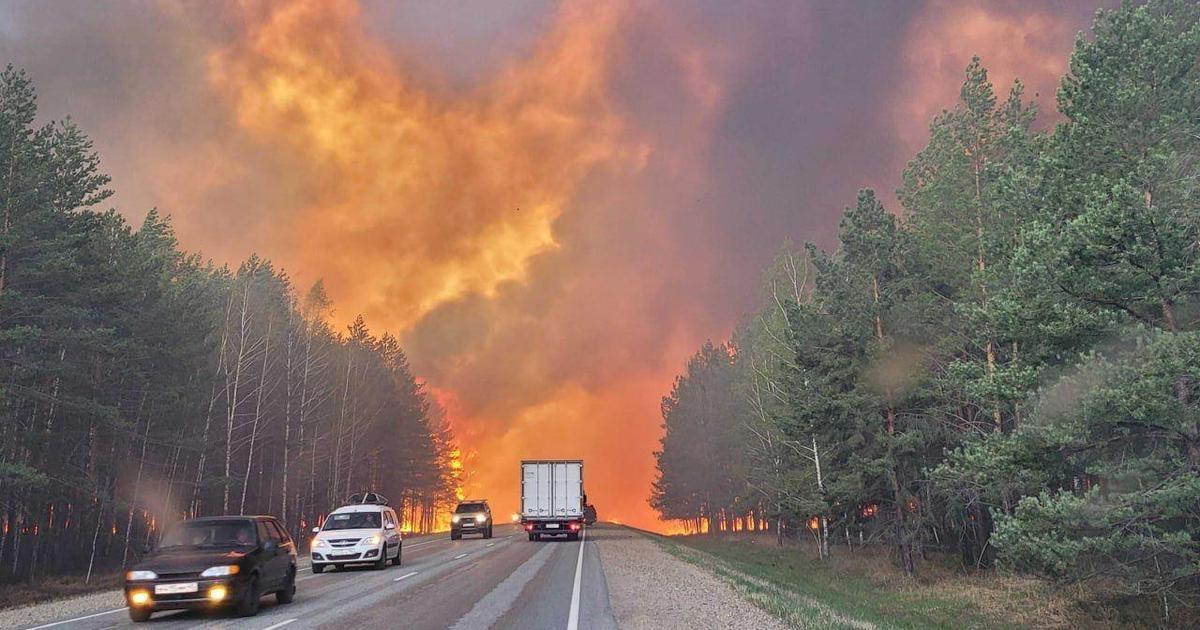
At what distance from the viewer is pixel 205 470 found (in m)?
42.0

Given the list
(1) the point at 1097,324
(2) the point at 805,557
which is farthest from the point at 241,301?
(1) the point at 1097,324

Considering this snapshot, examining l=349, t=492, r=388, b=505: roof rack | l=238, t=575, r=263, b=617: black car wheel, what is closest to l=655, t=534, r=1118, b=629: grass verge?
l=238, t=575, r=263, b=617: black car wheel

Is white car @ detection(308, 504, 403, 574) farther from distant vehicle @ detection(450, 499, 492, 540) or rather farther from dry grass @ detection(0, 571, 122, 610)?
distant vehicle @ detection(450, 499, 492, 540)

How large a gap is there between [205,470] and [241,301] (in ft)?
31.7

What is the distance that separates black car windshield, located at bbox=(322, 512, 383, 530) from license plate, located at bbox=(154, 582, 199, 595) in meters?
10.5

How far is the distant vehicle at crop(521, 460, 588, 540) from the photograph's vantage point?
38781 millimetres

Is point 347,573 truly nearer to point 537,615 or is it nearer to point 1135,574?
point 537,615

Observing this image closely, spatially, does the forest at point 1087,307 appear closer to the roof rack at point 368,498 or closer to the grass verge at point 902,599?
the grass verge at point 902,599

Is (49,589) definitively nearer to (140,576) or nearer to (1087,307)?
(140,576)

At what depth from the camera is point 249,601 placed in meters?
13.1

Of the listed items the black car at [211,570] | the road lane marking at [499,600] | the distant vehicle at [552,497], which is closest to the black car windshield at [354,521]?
the road lane marking at [499,600]

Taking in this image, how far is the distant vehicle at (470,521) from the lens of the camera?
45781 millimetres

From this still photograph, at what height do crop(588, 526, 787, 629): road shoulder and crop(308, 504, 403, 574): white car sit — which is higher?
crop(308, 504, 403, 574): white car

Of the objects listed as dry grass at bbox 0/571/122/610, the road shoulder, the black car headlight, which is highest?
the black car headlight
